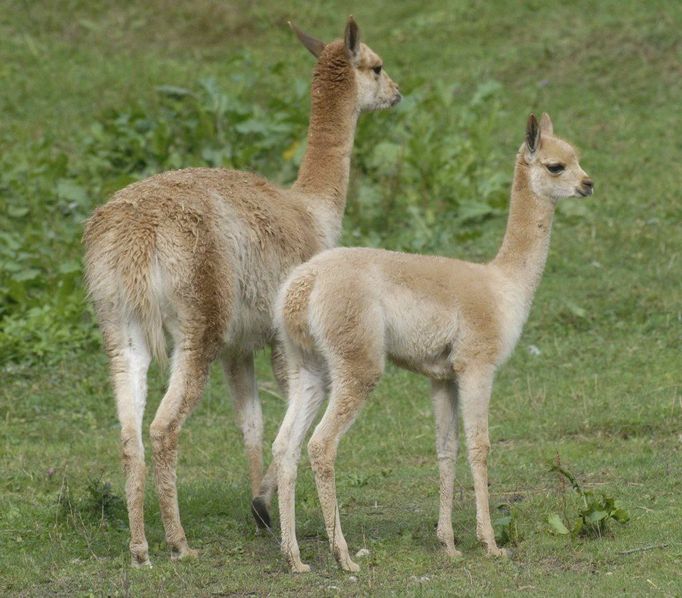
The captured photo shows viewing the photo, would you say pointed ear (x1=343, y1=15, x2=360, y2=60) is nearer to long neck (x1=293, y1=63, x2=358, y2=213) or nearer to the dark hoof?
long neck (x1=293, y1=63, x2=358, y2=213)

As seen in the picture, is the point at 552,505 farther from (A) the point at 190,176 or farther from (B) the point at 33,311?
(B) the point at 33,311

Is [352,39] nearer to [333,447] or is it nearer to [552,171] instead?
[552,171]

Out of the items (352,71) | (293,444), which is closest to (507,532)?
(293,444)

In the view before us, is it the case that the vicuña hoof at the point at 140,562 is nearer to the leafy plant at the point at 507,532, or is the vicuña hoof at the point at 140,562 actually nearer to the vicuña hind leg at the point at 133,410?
the vicuña hind leg at the point at 133,410

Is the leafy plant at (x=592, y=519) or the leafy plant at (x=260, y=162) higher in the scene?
the leafy plant at (x=260, y=162)

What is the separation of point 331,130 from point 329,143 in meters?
0.09

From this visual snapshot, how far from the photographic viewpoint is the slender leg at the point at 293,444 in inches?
250

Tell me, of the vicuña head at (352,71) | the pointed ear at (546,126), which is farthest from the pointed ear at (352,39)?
the pointed ear at (546,126)

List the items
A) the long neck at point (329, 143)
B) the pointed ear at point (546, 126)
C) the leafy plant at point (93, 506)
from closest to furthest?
1. the leafy plant at point (93, 506)
2. the pointed ear at point (546, 126)
3. the long neck at point (329, 143)

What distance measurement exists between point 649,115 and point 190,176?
942 centimetres

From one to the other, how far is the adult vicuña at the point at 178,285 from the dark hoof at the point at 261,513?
0.35 meters

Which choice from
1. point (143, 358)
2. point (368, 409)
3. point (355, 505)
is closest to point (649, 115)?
point (368, 409)

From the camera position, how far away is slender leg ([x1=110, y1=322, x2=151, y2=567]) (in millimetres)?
6465

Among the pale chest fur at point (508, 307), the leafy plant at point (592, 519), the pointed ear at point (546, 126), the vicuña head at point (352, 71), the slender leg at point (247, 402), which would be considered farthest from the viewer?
the vicuña head at point (352, 71)
